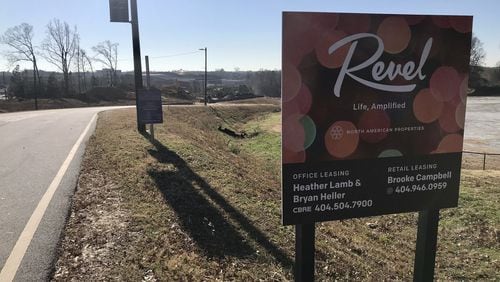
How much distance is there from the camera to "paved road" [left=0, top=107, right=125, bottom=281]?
4402 mm

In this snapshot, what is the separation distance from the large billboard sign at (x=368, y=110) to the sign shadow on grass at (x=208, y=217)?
71.3 inches

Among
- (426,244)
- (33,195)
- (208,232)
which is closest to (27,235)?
(33,195)

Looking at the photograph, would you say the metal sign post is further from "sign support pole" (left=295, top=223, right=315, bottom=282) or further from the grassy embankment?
"sign support pole" (left=295, top=223, right=315, bottom=282)

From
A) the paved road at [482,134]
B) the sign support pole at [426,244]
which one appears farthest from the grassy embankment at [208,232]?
the paved road at [482,134]

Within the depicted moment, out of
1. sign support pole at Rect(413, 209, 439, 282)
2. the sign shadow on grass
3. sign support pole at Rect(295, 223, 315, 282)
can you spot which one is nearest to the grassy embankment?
the sign shadow on grass

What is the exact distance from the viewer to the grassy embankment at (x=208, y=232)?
4398 millimetres

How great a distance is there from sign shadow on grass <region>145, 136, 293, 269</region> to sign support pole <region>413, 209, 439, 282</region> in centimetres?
146

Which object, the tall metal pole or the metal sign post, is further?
the tall metal pole

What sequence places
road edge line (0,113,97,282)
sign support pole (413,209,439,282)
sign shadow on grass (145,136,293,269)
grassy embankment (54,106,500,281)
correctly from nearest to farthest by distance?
sign support pole (413,209,439,282)
road edge line (0,113,97,282)
grassy embankment (54,106,500,281)
sign shadow on grass (145,136,293,269)

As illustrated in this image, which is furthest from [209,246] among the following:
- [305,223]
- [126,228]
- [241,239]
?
[305,223]

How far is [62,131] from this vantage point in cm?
1515

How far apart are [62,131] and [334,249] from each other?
1233 cm

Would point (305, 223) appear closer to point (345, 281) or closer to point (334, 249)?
point (345, 281)

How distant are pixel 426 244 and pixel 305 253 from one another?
1.10 m
